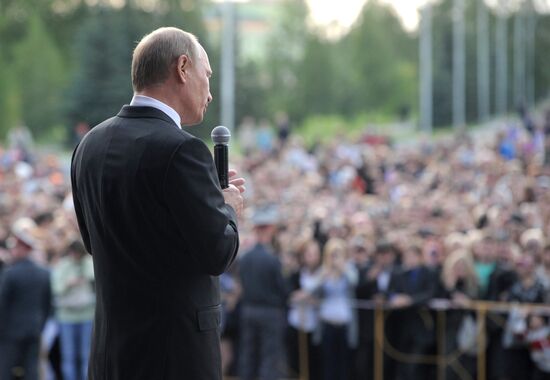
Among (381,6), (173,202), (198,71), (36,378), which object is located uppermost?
(381,6)

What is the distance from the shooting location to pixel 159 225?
12.0ft

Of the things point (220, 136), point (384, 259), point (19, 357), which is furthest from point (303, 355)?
point (220, 136)

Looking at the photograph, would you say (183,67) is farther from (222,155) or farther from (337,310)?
(337,310)

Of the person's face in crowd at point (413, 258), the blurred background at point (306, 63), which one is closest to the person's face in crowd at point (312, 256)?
the person's face in crowd at point (413, 258)

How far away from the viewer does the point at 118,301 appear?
375 centimetres

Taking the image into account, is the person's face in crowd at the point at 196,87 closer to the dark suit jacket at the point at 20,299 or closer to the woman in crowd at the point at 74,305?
the dark suit jacket at the point at 20,299

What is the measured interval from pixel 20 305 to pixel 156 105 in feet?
23.3

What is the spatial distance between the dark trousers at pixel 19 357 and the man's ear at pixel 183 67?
7.22 metres

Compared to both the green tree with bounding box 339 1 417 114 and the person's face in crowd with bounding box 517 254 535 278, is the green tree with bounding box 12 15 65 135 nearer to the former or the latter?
the green tree with bounding box 339 1 417 114

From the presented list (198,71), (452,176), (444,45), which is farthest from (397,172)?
(444,45)

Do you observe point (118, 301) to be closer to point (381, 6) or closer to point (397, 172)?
point (397, 172)

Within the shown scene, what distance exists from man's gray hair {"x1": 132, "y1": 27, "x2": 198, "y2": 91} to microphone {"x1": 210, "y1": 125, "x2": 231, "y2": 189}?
33 centimetres

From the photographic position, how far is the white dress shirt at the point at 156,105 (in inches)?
150

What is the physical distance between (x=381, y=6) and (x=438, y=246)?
74.6 meters
